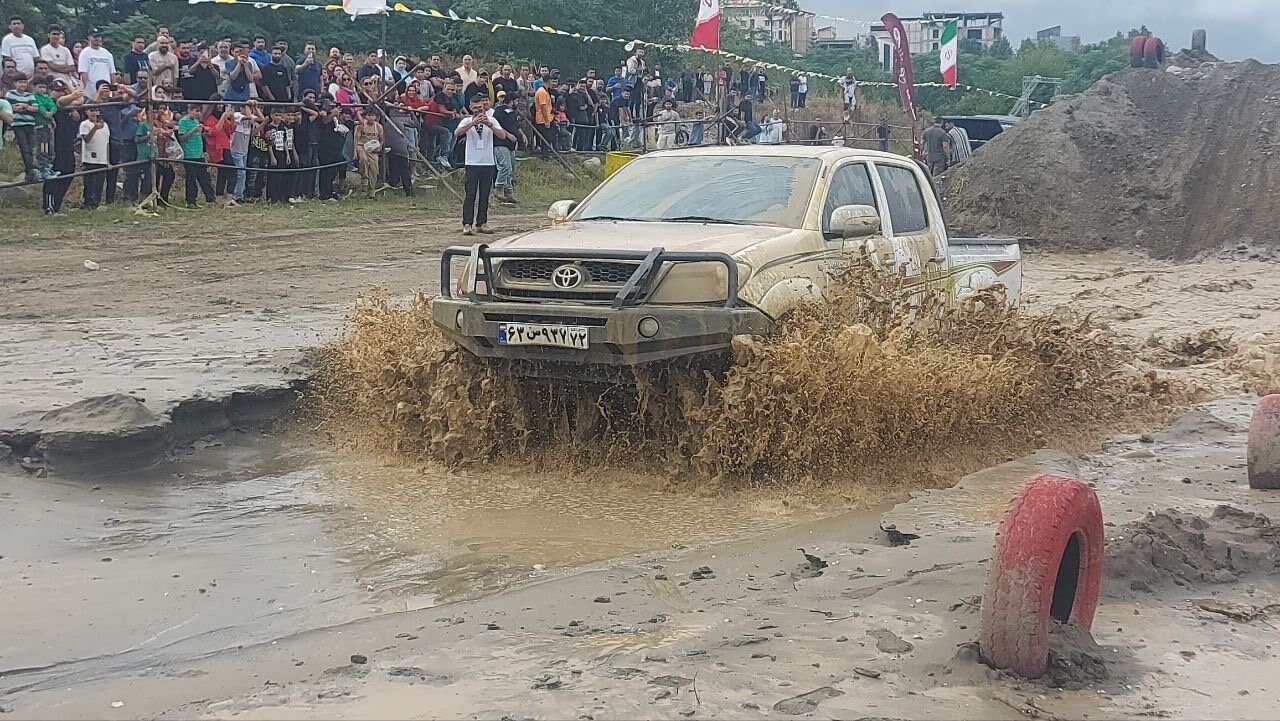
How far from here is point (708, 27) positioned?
2562cm

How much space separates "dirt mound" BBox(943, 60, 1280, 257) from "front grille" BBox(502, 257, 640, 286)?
1552 cm

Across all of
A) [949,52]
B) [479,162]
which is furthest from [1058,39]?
[479,162]

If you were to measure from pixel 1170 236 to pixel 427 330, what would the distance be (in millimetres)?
16383

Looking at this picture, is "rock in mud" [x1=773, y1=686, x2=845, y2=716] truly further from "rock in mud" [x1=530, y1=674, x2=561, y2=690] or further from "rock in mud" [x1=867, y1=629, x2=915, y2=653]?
"rock in mud" [x1=530, y1=674, x2=561, y2=690]

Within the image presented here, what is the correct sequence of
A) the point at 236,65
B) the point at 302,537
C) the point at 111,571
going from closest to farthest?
the point at 111,571 → the point at 302,537 → the point at 236,65

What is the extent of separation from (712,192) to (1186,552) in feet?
11.8

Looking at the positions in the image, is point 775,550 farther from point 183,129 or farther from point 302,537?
point 183,129

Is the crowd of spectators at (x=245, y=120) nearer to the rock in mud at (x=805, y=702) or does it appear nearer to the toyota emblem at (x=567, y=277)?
the toyota emblem at (x=567, y=277)

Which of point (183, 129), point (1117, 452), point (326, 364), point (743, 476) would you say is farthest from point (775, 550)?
point (183, 129)

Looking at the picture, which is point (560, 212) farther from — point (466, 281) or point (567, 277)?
point (567, 277)

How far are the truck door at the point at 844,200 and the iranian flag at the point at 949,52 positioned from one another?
97.7 ft

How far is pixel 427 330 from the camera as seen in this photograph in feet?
24.9

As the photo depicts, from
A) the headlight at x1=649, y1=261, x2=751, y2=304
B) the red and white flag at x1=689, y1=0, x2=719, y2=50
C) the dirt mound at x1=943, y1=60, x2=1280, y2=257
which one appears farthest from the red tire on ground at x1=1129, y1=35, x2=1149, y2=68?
the headlight at x1=649, y1=261, x2=751, y2=304

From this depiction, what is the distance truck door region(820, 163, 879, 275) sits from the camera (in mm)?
7250
